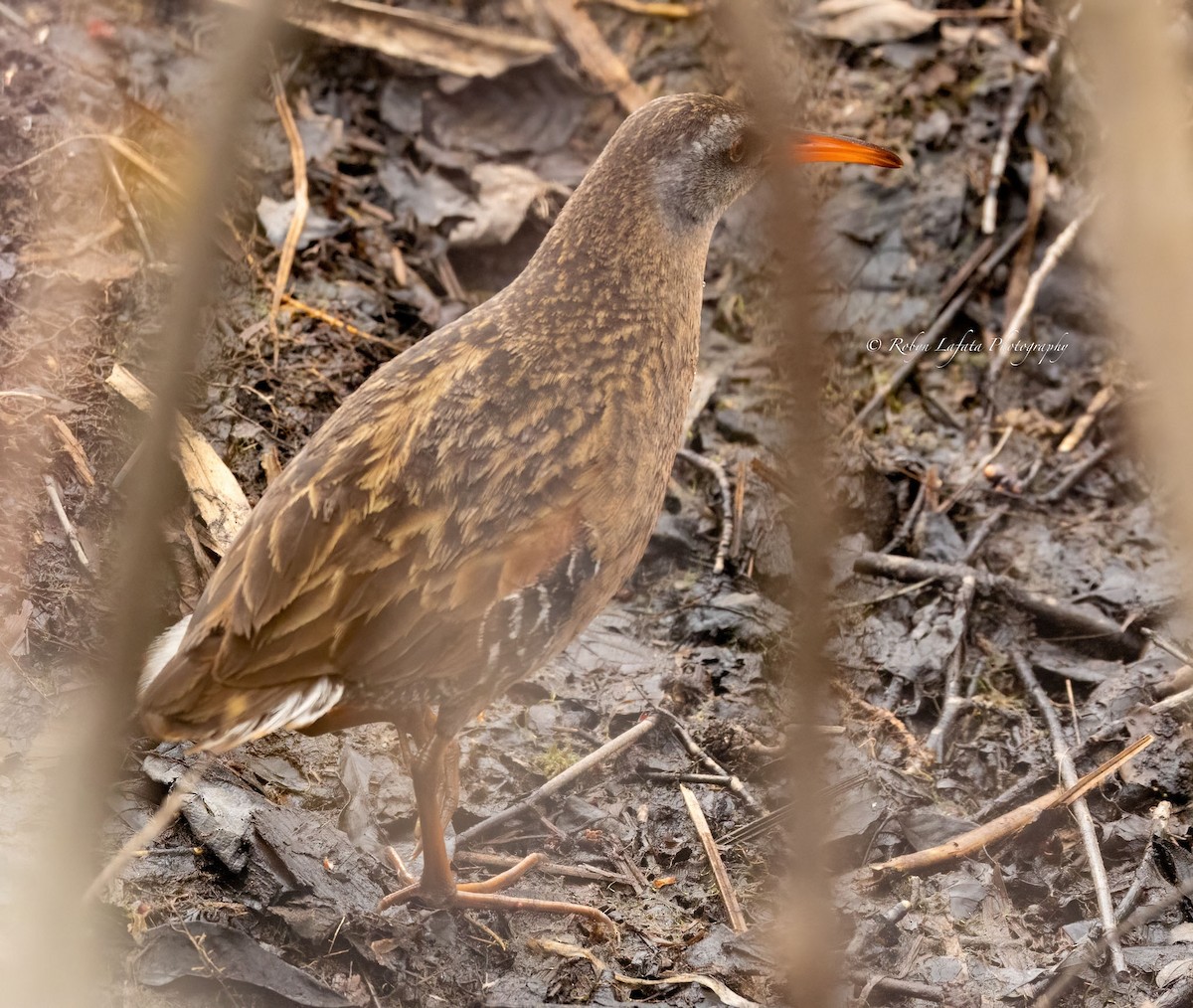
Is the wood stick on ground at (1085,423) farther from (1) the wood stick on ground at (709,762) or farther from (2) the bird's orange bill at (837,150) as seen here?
(1) the wood stick on ground at (709,762)

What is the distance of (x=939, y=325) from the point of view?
5016mm

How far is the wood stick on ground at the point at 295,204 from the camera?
4.45 metres

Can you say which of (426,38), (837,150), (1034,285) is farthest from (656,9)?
A: (837,150)

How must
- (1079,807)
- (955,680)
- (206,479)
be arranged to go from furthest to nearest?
1. (955,680)
2. (206,479)
3. (1079,807)

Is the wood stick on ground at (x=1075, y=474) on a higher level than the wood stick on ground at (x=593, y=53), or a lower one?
lower

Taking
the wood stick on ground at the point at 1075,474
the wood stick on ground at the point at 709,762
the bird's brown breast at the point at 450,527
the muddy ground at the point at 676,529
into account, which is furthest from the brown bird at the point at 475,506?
the wood stick on ground at the point at 1075,474

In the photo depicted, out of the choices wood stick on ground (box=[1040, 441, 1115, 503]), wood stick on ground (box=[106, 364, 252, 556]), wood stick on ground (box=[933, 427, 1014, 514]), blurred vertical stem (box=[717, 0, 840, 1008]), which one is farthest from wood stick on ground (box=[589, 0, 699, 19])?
blurred vertical stem (box=[717, 0, 840, 1008])

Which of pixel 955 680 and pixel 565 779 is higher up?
pixel 955 680

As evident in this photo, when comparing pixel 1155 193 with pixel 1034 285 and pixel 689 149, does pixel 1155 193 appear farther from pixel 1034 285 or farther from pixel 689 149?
pixel 1034 285

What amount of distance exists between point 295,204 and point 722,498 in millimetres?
1954

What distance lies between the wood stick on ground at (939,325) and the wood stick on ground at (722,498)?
0.58m

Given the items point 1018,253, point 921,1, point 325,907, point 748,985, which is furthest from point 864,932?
point 921,1

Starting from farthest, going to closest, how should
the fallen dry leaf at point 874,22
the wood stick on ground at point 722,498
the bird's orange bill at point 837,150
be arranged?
the fallen dry leaf at point 874,22, the wood stick on ground at point 722,498, the bird's orange bill at point 837,150

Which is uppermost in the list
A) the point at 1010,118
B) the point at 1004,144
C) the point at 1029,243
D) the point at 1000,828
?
the point at 1010,118
